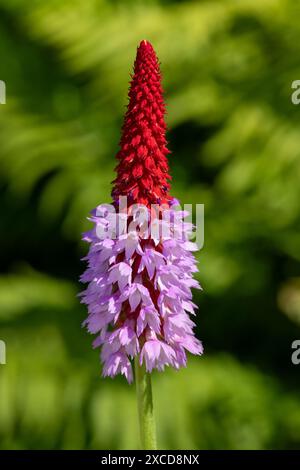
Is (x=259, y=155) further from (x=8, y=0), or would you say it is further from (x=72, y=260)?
(x=8, y=0)

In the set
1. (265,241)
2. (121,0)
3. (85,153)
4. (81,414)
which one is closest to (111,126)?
(85,153)

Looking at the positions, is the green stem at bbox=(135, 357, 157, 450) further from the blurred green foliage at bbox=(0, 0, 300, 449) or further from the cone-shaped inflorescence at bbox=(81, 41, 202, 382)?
the blurred green foliage at bbox=(0, 0, 300, 449)

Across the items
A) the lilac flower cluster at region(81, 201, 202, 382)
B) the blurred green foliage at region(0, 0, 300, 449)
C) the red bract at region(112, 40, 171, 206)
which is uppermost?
the blurred green foliage at region(0, 0, 300, 449)

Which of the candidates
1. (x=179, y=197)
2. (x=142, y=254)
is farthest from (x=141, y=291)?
(x=179, y=197)

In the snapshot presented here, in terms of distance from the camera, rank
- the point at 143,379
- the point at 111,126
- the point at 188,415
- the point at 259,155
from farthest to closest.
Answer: the point at 111,126 < the point at 259,155 < the point at 188,415 < the point at 143,379

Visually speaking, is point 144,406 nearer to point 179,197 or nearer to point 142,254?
point 142,254

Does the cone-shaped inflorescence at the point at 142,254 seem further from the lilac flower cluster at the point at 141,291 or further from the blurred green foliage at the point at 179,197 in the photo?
the blurred green foliage at the point at 179,197

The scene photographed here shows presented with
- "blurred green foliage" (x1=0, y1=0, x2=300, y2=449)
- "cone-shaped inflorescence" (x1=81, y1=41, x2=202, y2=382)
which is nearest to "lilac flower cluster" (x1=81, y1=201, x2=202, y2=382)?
"cone-shaped inflorescence" (x1=81, y1=41, x2=202, y2=382)
